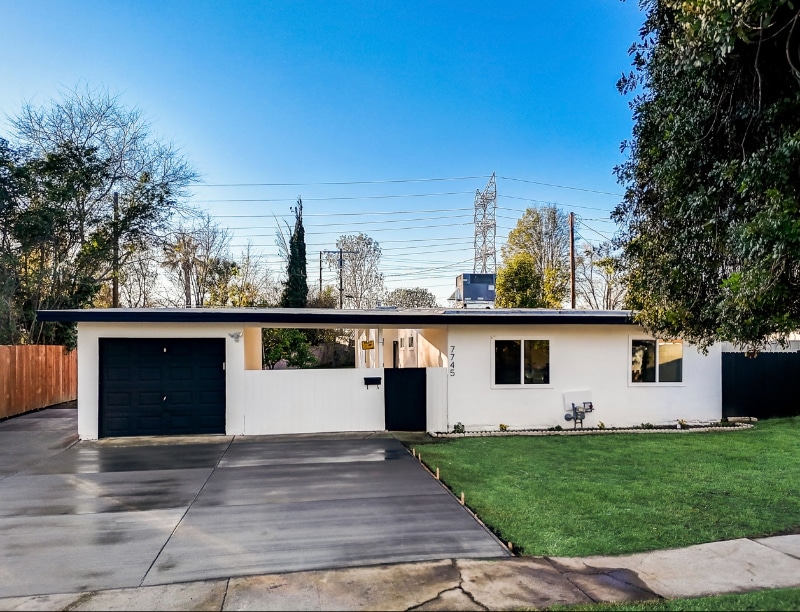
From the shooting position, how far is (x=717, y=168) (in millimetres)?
4754

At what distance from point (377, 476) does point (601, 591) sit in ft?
13.8

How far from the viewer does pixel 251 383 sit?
11484 mm

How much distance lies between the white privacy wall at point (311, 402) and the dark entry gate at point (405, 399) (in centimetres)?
19

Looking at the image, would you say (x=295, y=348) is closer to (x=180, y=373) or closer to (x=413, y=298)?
(x=180, y=373)

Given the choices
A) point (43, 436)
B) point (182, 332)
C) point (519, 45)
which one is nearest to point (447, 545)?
point (182, 332)

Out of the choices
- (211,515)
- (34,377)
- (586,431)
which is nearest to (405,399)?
(586,431)

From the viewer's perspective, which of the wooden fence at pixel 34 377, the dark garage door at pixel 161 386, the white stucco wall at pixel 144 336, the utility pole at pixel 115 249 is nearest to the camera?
the white stucco wall at pixel 144 336

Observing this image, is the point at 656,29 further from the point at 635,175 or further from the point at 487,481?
the point at 487,481

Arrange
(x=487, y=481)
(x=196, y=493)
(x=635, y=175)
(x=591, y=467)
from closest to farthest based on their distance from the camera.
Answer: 1. (x=635, y=175)
2. (x=196, y=493)
3. (x=487, y=481)
4. (x=591, y=467)

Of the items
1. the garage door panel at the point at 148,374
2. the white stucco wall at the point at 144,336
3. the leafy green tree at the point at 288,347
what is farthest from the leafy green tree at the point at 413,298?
the garage door panel at the point at 148,374

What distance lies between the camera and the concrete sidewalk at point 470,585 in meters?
3.88

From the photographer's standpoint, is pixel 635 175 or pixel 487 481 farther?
pixel 487 481

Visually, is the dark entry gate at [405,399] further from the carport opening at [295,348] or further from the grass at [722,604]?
the grass at [722,604]

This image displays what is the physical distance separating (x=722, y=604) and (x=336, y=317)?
8.65 metres
